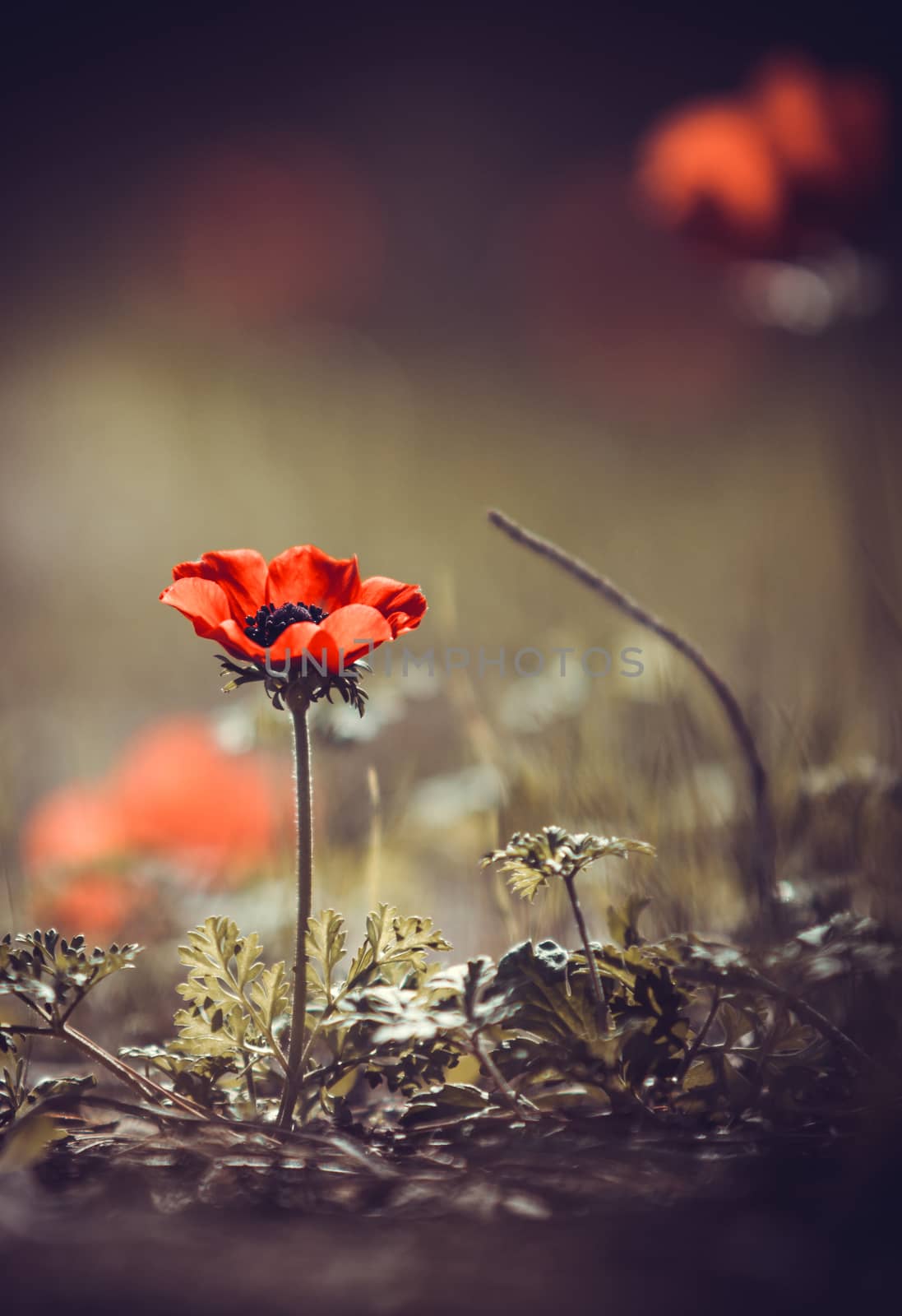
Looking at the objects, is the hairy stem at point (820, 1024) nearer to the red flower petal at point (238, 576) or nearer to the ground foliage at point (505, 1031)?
the ground foliage at point (505, 1031)

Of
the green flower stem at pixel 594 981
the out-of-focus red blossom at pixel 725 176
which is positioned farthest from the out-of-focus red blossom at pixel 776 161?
the green flower stem at pixel 594 981

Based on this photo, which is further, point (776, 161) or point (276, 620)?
point (776, 161)

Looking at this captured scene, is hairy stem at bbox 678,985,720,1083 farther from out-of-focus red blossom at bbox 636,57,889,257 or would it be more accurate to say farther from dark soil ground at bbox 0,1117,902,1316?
out-of-focus red blossom at bbox 636,57,889,257

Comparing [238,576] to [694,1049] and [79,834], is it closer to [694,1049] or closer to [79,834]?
[694,1049]

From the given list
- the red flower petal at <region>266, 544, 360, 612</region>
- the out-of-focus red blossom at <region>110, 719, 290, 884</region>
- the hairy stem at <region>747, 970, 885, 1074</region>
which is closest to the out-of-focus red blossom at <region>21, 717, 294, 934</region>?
the out-of-focus red blossom at <region>110, 719, 290, 884</region>

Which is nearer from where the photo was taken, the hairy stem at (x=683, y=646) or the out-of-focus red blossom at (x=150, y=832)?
the hairy stem at (x=683, y=646)

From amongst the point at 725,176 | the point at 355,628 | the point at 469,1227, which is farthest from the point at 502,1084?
the point at 725,176

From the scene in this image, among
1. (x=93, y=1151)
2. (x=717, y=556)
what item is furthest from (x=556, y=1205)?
(x=717, y=556)
